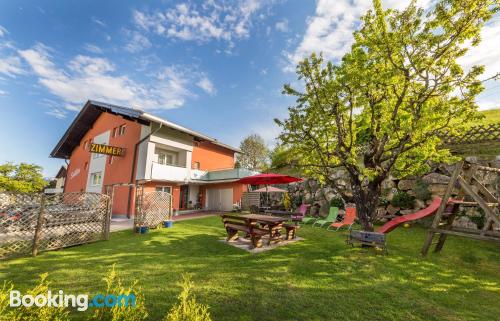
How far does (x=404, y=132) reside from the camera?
6.08 meters

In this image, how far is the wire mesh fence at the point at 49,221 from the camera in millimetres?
6402

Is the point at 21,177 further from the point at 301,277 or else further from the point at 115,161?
the point at 301,277

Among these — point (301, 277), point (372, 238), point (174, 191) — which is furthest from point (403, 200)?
point (174, 191)

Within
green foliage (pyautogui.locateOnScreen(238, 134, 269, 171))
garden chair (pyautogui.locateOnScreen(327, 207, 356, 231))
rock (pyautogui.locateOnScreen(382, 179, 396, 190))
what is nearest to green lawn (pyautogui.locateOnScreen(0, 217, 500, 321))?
garden chair (pyautogui.locateOnScreen(327, 207, 356, 231))

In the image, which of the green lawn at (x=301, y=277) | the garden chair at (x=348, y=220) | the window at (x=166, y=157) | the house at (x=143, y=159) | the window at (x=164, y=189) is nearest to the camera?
the green lawn at (x=301, y=277)

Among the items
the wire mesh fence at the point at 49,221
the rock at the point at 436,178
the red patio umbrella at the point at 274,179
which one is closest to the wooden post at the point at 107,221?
the wire mesh fence at the point at 49,221

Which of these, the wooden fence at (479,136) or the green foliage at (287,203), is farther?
the green foliage at (287,203)

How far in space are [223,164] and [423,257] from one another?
20871mm

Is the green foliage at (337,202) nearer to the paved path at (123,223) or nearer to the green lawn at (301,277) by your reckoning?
the green lawn at (301,277)

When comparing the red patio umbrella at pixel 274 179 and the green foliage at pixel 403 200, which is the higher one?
the red patio umbrella at pixel 274 179

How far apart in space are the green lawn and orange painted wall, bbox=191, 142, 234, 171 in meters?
14.4

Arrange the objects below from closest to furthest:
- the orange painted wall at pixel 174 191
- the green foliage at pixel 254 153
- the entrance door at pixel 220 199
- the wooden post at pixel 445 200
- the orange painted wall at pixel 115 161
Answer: the wooden post at pixel 445 200 < the orange painted wall at pixel 115 161 < the orange painted wall at pixel 174 191 < the entrance door at pixel 220 199 < the green foliage at pixel 254 153

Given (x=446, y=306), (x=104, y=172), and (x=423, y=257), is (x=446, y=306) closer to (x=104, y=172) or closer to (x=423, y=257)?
(x=423, y=257)

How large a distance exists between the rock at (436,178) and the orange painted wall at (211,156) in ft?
59.1
